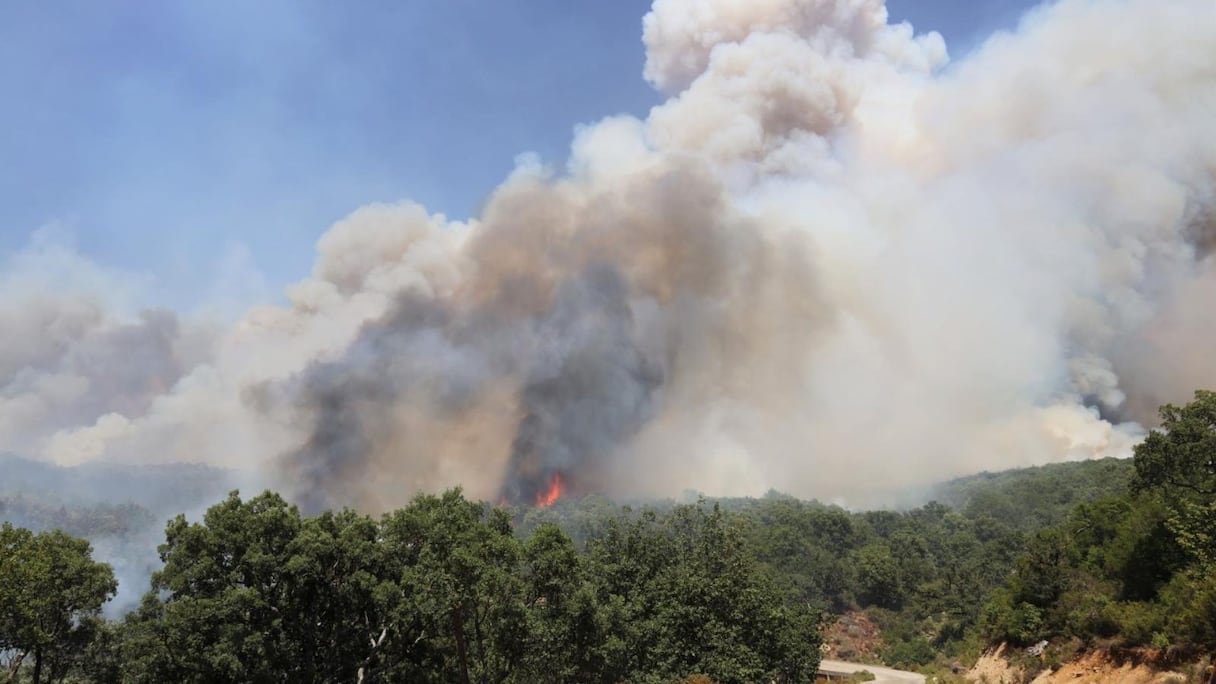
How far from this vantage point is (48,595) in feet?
117

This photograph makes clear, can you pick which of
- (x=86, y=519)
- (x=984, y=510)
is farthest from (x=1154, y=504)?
(x=86, y=519)

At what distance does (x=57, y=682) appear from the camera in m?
45.4

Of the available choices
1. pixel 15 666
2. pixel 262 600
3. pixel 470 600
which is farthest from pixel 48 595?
pixel 470 600

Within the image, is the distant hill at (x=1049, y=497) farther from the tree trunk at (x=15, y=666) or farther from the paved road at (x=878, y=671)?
the tree trunk at (x=15, y=666)

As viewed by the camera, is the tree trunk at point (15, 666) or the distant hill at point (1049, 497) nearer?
the tree trunk at point (15, 666)

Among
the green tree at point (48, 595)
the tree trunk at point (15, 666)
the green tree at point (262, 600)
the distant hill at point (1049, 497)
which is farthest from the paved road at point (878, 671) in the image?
the distant hill at point (1049, 497)

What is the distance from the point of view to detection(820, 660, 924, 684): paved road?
73062mm

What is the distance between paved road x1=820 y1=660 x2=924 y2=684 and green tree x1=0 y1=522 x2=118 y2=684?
70.4 meters

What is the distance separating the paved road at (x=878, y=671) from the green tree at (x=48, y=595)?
70.4 metres

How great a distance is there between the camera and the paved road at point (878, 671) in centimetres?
7306

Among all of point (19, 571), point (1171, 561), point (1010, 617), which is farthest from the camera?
point (1010, 617)

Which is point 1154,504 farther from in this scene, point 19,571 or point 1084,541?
point 19,571

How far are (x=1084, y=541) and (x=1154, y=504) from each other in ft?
52.4

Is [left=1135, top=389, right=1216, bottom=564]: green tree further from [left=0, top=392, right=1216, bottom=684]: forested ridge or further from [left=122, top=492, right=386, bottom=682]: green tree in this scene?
[left=122, top=492, right=386, bottom=682]: green tree
